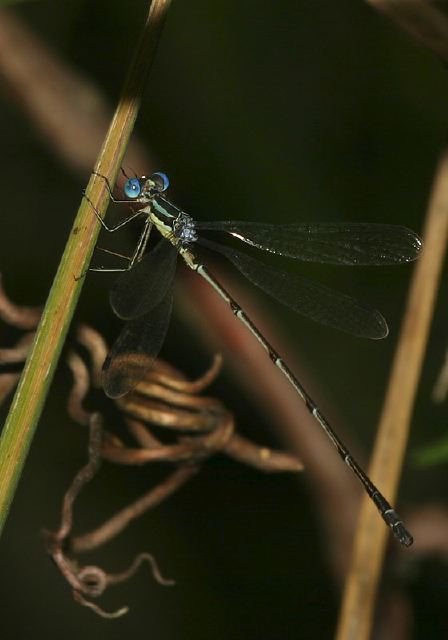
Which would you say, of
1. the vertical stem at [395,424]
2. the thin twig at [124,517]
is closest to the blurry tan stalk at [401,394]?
the vertical stem at [395,424]

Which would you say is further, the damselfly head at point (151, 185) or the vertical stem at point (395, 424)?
the damselfly head at point (151, 185)

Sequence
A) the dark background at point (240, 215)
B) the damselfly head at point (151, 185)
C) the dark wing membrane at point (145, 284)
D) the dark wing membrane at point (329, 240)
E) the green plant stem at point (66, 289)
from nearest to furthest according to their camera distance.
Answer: the green plant stem at point (66, 289), the dark wing membrane at point (145, 284), the damselfly head at point (151, 185), the dark wing membrane at point (329, 240), the dark background at point (240, 215)

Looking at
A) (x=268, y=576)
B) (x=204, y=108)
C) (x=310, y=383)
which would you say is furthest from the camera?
(x=204, y=108)

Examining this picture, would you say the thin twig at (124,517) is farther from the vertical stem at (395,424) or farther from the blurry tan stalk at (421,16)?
the blurry tan stalk at (421,16)

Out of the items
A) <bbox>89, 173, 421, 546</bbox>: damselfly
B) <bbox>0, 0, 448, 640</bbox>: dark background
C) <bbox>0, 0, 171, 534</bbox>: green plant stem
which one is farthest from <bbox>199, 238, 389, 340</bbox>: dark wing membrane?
<bbox>0, 0, 171, 534</bbox>: green plant stem

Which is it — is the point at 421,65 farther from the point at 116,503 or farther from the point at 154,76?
the point at 116,503

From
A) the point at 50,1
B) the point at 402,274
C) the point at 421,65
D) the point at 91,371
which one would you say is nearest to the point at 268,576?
the point at 402,274

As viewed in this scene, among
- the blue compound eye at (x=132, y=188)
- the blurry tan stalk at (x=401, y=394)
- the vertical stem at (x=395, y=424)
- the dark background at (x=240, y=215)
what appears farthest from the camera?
the dark background at (x=240, y=215)

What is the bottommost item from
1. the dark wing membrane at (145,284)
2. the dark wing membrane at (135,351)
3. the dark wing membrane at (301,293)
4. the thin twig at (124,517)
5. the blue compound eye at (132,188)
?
the thin twig at (124,517)
